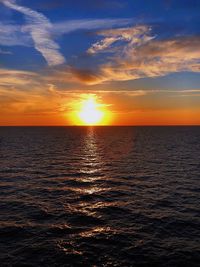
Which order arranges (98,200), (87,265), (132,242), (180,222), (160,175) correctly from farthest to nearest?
(160,175) < (98,200) < (180,222) < (132,242) < (87,265)

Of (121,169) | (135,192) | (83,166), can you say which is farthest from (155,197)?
(83,166)

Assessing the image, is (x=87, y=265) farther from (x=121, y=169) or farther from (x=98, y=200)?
(x=121, y=169)

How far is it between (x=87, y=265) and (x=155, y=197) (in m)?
17.5

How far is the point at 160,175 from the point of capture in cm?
4834

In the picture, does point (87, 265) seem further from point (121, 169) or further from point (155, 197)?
point (121, 169)

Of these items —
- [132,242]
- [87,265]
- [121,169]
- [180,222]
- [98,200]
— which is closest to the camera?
[87,265]

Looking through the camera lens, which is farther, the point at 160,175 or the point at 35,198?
the point at 160,175

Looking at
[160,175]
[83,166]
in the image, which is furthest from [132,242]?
[83,166]

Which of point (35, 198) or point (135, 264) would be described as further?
point (35, 198)

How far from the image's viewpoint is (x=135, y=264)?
18797 mm

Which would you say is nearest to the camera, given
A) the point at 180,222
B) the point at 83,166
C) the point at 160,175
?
the point at 180,222

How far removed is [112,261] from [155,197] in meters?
16.4

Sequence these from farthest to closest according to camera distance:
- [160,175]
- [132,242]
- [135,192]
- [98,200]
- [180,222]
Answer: [160,175], [135,192], [98,200], [180,222], [132,242]

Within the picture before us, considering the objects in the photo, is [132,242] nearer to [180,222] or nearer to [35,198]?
[180,222]
